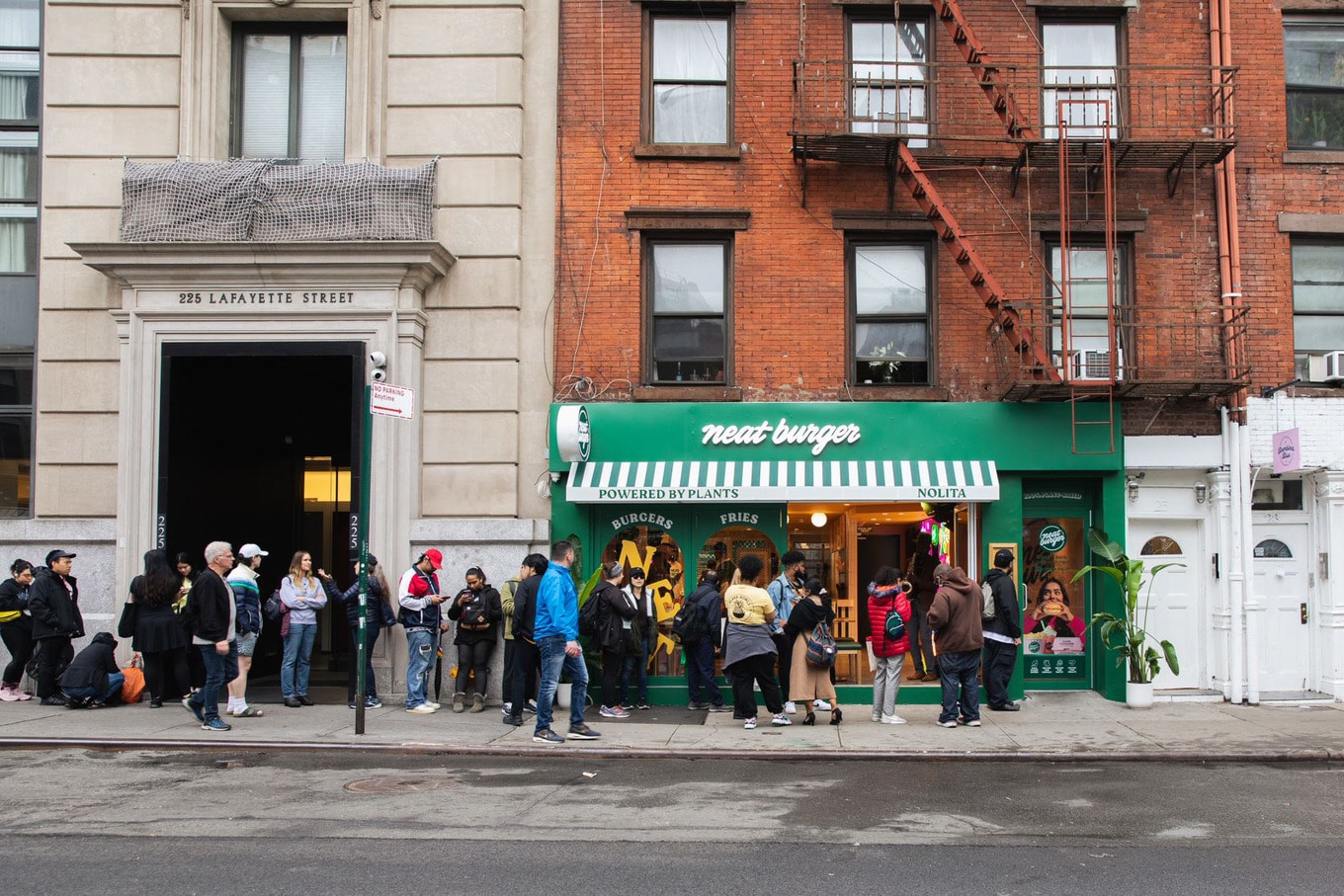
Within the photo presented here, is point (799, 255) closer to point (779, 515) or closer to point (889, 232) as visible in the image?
point (889, 232)

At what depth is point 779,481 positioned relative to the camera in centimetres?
1392

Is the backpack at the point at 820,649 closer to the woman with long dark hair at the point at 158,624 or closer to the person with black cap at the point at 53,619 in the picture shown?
the woman with long dark hair at the point at 158,624

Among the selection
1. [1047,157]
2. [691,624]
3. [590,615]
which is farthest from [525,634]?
[1047,157]

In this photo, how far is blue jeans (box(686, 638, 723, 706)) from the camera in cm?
1351

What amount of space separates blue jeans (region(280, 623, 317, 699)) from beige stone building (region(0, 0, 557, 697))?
90 cm

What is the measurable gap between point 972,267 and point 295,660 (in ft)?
30.5

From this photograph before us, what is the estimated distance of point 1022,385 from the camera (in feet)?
44.1

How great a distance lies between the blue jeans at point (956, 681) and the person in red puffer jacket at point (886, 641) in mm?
470

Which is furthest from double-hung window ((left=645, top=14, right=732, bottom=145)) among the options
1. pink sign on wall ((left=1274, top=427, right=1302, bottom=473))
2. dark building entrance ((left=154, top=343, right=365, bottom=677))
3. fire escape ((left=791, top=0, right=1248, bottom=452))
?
pink sign on wall ((left=1274, top=427, right=1302, bottom=473))

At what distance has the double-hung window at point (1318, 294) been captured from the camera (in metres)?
14.6

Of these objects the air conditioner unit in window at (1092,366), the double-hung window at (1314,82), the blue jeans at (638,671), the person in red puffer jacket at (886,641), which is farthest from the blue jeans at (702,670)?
the double-hung window at (1314,82)

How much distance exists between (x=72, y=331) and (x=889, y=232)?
33.8 ft

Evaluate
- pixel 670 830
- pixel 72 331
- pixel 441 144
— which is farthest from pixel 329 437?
pixel 670 830

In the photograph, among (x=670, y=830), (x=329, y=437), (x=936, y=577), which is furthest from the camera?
(x=329, y=437)
